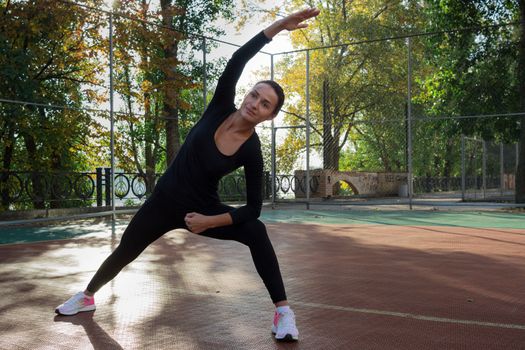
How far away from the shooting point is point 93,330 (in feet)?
11.7

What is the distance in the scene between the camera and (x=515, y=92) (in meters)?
17.1

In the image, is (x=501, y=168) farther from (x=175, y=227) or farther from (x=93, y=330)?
(x=93, y=330)

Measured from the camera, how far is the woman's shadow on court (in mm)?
3268

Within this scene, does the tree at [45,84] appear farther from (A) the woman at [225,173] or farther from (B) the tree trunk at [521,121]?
(B) the tree trunk at [521,121]

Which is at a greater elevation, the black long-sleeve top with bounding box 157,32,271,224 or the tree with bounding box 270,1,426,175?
the tree with bounding box 270,1,426,175

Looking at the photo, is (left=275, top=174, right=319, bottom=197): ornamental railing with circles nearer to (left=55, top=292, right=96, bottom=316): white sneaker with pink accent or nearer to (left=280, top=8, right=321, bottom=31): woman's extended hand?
(left=55, top=292, right=96, bottom=316): white sneaker with pink accent

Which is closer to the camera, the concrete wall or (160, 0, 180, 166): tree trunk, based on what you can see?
(160, 0, 180, 166): tree trunk

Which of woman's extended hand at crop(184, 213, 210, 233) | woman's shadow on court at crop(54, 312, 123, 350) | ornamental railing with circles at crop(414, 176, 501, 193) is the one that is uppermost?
woman's extended hand at crop(184, 213, 210, 233)

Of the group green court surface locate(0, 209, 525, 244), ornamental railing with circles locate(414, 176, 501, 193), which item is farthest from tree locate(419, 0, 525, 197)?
ornamental railing with circles locate(414, 176, 501, 193)

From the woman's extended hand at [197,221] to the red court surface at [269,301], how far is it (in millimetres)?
601

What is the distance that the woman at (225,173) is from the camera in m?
3.33

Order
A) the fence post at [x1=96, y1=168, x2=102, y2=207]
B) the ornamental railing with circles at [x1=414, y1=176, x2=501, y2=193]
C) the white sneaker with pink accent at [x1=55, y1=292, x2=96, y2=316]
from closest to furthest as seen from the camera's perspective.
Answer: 1. the white sneaker with pink accent at [x1=55, y1=292, x2=96, y2=316]
2. the fence post at [x1=96, y1=168, x2=102, y2=207]
3. the ornamental railing with circles at [x1=414, y1=176, x2=501, y2=193]

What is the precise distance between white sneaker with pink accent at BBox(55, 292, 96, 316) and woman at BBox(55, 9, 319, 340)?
26.9 inches

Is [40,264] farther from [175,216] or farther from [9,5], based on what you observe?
[9,5]
